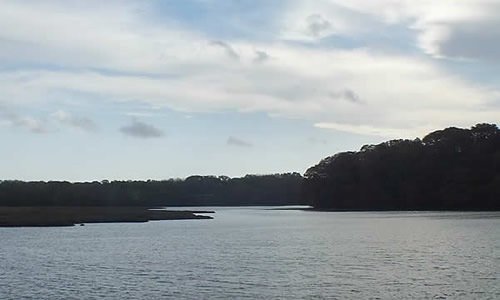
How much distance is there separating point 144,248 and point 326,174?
10186 centimetres

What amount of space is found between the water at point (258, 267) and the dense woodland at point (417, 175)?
227 feet

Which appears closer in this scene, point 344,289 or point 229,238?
point 344,289

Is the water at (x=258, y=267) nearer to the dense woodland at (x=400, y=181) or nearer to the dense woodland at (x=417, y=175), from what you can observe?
the dense woodland at (x=417, y=175)

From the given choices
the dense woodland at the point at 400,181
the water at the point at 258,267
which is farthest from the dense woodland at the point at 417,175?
the water at the point at 258,267

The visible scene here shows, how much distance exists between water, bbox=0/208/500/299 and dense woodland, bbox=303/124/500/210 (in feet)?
227

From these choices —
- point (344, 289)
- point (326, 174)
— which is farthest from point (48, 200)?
point (344, 289)

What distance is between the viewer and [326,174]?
14775cm

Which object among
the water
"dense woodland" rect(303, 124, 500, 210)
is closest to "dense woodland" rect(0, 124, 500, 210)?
"dense woodland" rect(303, 124, 500, 210)

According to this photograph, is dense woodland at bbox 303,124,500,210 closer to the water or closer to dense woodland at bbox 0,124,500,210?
dense woodland at bbox 0,124,500,210

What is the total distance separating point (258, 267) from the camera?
35.8 meters

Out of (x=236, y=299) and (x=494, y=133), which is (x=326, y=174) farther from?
(x=236, y=299)

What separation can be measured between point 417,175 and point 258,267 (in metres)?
104

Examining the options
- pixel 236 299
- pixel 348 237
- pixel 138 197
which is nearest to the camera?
pixel 236 299

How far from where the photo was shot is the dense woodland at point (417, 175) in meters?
124
